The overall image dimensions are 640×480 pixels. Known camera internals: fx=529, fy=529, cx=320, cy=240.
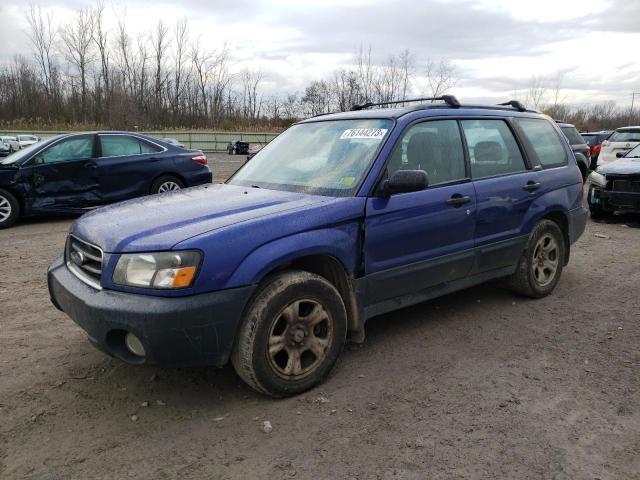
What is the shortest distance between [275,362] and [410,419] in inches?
32.6

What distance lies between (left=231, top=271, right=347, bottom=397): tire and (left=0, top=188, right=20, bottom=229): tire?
23.5ft

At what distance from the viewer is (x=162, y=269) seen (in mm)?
2756

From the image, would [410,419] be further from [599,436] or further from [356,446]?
[599,436]

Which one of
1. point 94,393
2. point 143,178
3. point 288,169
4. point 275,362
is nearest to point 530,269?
point 288,169

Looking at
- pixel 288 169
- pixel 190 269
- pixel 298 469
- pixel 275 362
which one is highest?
pixel 288 169

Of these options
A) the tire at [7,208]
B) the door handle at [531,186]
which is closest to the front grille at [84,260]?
the door handle at [531,186]

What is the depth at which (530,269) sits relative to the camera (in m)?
4.79

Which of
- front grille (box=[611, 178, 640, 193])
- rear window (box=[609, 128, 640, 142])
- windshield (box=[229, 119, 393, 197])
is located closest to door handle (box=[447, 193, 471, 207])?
windshield (box=[229, 119, 393, 197])

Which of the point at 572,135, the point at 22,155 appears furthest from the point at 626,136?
the point at 22,155

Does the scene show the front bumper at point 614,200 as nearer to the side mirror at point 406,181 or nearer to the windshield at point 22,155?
the side mirror at point 406,181

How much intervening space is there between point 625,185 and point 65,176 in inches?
361

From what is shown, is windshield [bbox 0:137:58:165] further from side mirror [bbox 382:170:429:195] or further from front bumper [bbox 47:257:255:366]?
side mirror [bbox 382:170:429:195]

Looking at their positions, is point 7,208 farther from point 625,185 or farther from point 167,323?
point 625,185

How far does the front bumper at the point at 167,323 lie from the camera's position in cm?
270
